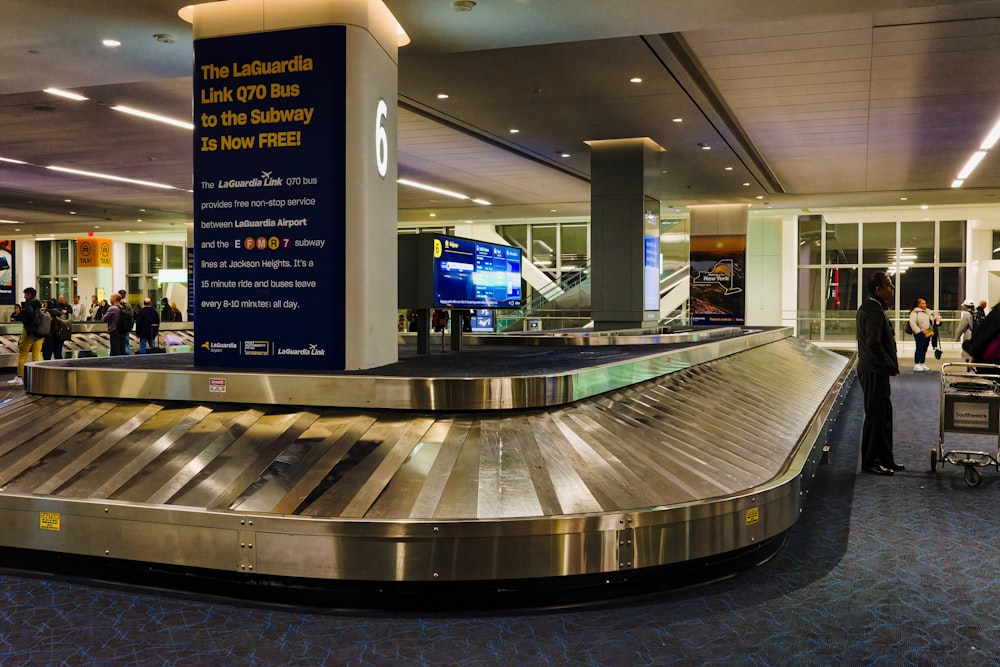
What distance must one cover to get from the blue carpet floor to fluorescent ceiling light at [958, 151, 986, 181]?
1355 cm

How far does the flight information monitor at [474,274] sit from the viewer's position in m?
6.82

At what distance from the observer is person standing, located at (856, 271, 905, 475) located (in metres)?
6.85

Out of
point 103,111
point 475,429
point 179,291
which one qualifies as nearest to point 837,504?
point 475,429

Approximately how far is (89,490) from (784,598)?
11.3 ft

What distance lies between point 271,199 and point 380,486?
98.8 inches

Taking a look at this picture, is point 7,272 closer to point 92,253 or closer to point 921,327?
point 92,253

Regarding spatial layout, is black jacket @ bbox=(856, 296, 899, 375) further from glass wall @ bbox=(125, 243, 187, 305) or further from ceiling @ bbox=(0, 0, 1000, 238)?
glass wall @ bbox=(125, 243, 187, 305)

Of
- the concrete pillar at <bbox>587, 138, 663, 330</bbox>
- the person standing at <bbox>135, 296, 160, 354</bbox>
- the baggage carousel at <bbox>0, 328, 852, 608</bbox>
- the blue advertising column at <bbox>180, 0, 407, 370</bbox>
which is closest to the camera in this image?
the baggage carousel at <bbox>0, 328, 852, 608</bbox>

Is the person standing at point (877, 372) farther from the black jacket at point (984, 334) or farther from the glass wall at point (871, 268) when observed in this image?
the glass wall at point (871, 268)

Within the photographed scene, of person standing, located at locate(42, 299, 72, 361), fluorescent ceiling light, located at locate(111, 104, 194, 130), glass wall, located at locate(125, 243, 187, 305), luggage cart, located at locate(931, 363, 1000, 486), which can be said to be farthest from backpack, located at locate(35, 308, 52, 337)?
glass wall, located at locate(125, 243, 187, 305)

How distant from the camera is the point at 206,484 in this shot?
4.05m

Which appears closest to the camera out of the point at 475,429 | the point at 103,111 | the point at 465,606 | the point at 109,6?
the point at 465,606

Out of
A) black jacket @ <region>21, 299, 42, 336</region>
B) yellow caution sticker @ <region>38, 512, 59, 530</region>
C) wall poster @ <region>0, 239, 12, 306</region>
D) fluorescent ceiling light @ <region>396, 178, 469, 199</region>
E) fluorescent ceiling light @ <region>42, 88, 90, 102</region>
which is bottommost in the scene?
yellow caution sticker @ <region>38, 512, 59, 530</region>

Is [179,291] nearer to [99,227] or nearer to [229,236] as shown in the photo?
[99,227]
